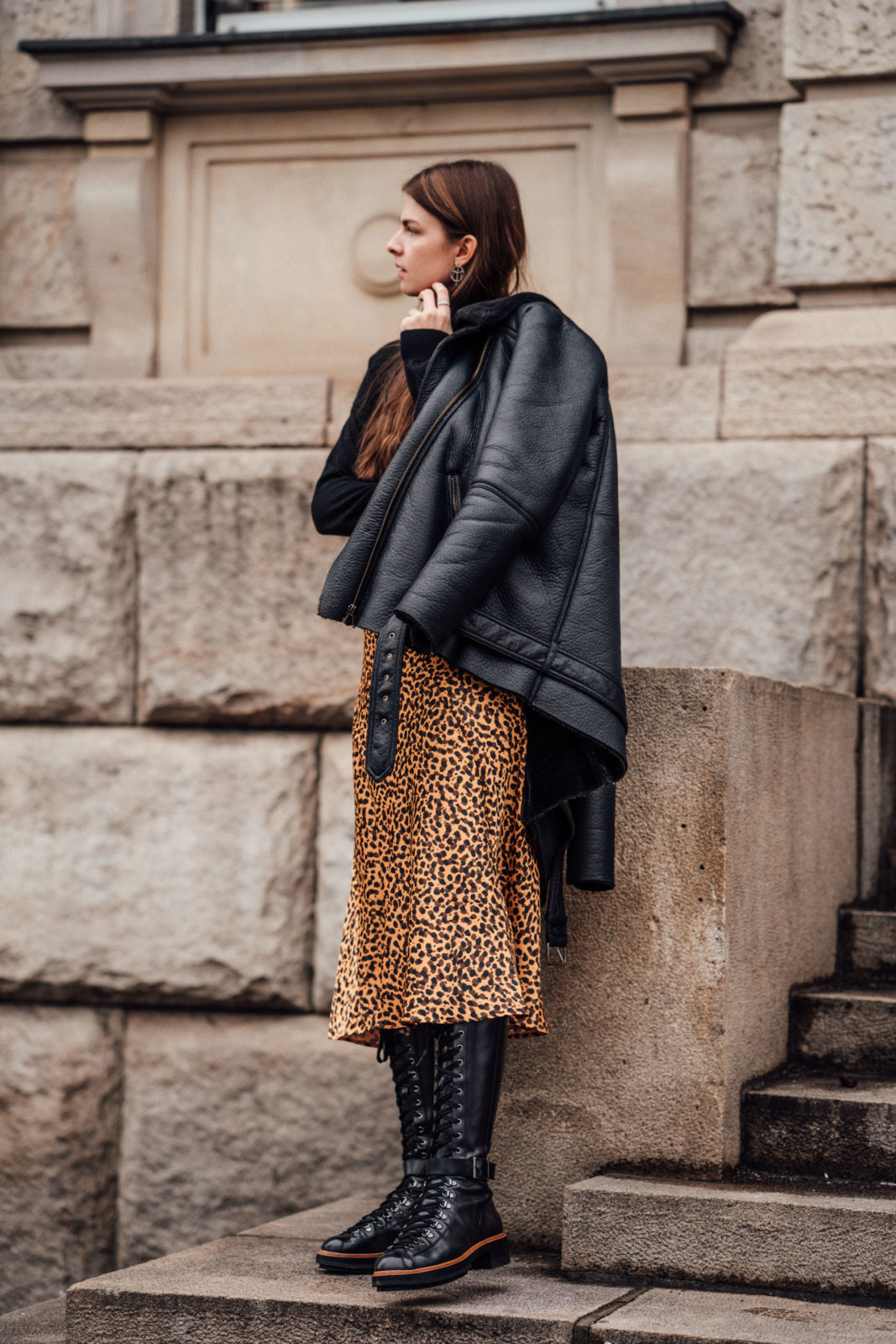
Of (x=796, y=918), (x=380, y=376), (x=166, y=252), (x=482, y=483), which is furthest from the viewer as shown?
(x=166, y=252)

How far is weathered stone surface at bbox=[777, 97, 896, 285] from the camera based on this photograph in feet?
14.0

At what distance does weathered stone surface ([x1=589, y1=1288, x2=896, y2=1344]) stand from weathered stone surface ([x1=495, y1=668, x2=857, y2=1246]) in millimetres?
338

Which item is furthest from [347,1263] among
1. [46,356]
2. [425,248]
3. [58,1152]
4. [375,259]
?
[46,356]

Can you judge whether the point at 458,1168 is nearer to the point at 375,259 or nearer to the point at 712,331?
the point at 712,331

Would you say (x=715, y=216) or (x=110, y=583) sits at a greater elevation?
(x=715, y=216)

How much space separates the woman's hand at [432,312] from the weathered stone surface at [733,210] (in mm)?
1703

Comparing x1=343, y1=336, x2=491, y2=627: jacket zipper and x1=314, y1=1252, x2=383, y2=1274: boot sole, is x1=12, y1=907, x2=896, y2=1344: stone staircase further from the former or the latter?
x1=343, y1=336, x2=491, y2=627: jacket zipper

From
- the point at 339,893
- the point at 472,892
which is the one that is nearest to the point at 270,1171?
the point at 339,893

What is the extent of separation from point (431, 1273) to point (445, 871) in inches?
24.0

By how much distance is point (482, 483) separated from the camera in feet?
8.70

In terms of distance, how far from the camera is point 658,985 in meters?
3.10

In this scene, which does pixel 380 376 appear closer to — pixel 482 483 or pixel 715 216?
pixel 482 483

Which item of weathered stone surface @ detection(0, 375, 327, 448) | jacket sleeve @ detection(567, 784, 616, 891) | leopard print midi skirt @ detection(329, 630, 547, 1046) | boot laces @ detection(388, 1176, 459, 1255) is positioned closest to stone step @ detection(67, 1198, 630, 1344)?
boot laces @ detection(388, 1176, 459, 1255)

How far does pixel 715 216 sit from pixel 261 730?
182cm
